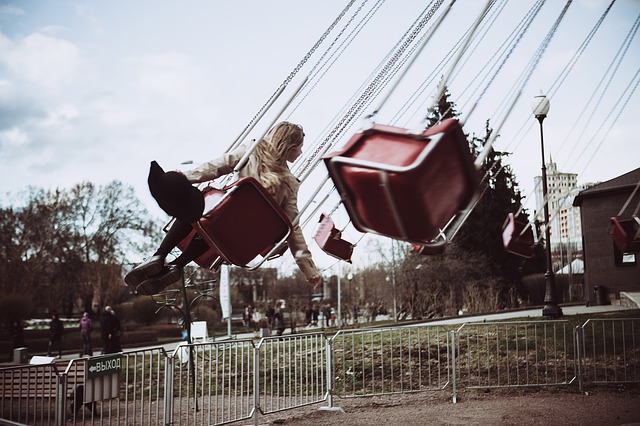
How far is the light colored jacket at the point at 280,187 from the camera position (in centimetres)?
378

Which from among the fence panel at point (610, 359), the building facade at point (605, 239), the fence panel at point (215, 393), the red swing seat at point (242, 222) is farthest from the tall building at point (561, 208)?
the fence panel at point (215, 393)

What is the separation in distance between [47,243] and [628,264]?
34508 mm

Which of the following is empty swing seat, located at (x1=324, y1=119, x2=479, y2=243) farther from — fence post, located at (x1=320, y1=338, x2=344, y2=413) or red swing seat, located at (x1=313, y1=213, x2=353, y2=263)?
fence post, located at (x1=320, y1=338, x2=344, y2=413)

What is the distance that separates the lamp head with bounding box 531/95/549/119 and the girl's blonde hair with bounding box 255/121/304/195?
1212cm

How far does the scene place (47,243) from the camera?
40.4m

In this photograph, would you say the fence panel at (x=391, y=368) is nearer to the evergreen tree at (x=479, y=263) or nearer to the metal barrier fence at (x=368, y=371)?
the metal barrier fence at (x=368, y=371)

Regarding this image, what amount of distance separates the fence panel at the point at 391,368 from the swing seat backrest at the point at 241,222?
6855mm

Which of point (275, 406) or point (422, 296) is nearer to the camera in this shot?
point (275, 406)

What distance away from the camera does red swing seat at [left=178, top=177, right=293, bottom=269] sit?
3559 mm

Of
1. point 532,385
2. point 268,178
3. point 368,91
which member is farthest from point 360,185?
point 532,385

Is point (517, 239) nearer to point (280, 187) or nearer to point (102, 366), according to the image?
point (280, 187)

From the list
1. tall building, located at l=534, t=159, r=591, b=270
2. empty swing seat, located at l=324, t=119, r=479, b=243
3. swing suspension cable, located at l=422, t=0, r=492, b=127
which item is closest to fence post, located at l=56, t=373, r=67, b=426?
empty swing seat, located at l=324, t=119, r=479, b=243

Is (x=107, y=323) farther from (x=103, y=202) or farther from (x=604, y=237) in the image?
(x=103, y=202)

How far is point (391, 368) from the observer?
10570 mm
